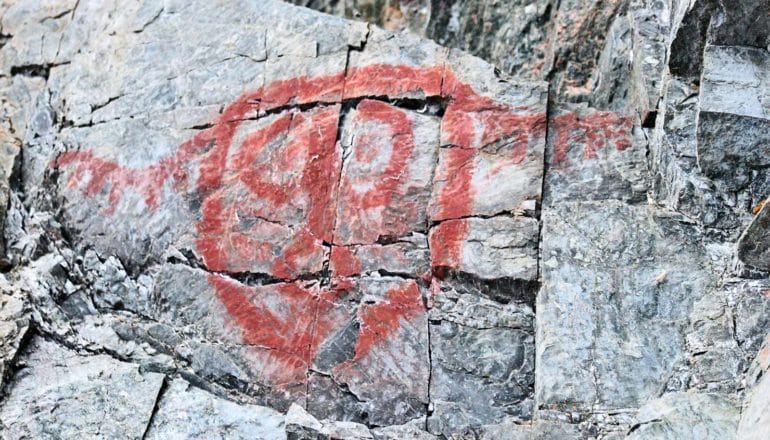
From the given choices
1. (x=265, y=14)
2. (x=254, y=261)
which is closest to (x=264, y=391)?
(x=254, y=261)

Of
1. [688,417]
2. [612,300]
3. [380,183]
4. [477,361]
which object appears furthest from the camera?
[380,183]

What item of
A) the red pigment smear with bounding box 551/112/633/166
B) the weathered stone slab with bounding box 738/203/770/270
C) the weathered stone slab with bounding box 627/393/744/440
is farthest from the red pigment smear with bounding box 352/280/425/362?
the weathered stone slab with bounding box 738/203/770/270

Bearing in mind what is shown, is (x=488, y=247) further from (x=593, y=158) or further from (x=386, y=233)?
(x=593, y=158)

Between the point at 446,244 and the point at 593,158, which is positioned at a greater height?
the point at 593,158

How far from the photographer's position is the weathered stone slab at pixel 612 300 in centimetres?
337

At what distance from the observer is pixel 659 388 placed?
10.9 ft

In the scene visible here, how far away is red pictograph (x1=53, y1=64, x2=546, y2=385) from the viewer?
3.84 meters

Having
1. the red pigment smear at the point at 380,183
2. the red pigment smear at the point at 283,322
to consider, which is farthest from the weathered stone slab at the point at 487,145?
the red pigment smear at the point at 283,322

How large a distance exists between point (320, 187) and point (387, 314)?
693 millimetres

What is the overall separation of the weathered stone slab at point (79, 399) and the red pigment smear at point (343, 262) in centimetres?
90

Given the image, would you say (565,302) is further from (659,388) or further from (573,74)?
(573,74)

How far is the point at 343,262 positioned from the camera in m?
3.89

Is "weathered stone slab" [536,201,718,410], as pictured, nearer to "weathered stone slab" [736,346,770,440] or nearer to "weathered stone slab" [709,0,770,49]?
"weathered stone slab" [736,346,770,440]

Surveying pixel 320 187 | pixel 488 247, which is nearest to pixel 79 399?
pixel 320 187
